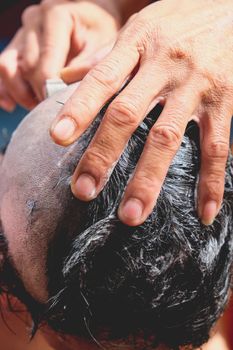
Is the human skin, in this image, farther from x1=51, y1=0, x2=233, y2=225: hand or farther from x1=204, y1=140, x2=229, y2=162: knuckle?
x1=204, y1=140, x2=229, y2=162: knuckle

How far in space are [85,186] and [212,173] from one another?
20 centimetres

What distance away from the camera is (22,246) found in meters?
0.87

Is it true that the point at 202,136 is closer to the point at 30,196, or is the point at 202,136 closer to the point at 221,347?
the point at 30,196

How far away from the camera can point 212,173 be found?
0.81 m

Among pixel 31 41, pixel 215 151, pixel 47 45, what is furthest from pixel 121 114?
pixel 31 41

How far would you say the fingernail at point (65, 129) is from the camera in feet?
2.42

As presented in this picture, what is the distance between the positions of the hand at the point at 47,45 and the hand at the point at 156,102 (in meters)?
0.41

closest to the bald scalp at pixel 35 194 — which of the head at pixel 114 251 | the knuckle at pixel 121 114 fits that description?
the head at pixel 114 251

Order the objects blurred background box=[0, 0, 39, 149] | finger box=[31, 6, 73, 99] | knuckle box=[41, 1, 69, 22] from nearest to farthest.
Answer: finger box=[31, 6, 73, 99], knuckle box=[41, 1, 69, 22], blurred background box=[0, 0, 39, 149]

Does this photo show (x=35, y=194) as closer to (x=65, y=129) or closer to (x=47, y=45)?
(x=65, y=129)

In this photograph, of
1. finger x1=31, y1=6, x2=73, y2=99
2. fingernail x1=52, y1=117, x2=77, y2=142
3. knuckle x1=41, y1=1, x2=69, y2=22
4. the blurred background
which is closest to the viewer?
fingernail x1=52, y1=117, x2=77, y2=142

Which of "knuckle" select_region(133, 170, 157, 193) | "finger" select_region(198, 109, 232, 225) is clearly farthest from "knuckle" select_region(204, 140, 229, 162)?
"knuckle" select_region(133, 170, 157, 193)

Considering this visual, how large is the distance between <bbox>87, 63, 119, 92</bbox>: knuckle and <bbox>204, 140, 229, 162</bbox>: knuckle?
0.57ft

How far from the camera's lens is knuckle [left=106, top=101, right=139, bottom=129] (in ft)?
2.47
